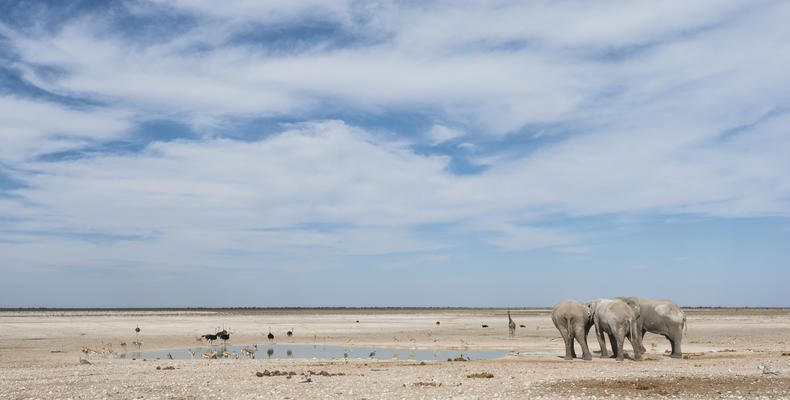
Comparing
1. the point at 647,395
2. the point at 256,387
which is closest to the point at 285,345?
the point at 256,387

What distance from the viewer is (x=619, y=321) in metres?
25.9

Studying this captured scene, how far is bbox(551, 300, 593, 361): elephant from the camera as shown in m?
26.9

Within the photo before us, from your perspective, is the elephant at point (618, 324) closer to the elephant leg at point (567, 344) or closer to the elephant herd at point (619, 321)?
the elephant herd at point (619, 321)

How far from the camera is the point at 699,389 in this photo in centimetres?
1616

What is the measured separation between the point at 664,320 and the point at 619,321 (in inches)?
123

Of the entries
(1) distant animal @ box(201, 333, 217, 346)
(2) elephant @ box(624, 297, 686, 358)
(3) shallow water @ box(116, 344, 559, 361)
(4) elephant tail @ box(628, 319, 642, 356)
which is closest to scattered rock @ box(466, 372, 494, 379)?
(4) elephant tail @ box(628, 319, 642, 356)

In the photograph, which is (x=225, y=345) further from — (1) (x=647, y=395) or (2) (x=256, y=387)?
(1) (x=647, y=395)

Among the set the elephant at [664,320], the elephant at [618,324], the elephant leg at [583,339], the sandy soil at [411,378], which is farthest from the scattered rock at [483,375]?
the elephant at [664,320]

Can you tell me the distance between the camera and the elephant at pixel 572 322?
2691cm

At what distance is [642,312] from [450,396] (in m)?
16.1

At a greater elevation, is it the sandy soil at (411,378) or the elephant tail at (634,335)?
the elephant tail at (634,335)

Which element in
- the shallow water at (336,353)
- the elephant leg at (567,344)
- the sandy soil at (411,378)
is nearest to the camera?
the sandy soil at (411,378)

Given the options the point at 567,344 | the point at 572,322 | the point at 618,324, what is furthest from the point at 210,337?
the point at 618,324

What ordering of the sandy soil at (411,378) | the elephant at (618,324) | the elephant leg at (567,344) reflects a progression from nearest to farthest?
the sandy soil at (411,378)
the elephant at (618,324)
the elephant leg at (567,344)
